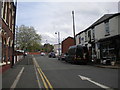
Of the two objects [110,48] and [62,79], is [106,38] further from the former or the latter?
[62,79]

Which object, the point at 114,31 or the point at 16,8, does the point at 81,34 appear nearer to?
the point at 114,31

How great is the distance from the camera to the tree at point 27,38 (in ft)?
223

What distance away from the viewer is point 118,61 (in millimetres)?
20891

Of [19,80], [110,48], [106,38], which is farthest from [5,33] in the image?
[110,48]

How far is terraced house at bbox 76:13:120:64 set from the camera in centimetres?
2152

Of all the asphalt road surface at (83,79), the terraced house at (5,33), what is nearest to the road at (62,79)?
the asphalt road surface at (83,79)

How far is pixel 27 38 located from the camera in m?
69.0

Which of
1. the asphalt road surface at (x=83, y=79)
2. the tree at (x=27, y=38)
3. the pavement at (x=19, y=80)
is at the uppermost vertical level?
the tree at (x=27, y=38)

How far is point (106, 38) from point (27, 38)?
161 feet

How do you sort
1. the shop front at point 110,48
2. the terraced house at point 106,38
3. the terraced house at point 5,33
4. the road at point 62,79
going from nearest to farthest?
the road at point 62,79, the terraced house at point 5,33, the shop front at point 110,48, the terraced house at point 106,38

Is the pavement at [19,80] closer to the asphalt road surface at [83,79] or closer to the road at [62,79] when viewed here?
the road at [62,79]

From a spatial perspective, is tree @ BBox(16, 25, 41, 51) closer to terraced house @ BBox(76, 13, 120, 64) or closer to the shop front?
terraced house @ BBox(76, 13, 120, 64)

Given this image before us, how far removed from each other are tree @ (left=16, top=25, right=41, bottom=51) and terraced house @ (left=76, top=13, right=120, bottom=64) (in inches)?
1610

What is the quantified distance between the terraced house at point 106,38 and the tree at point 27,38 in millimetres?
40884
